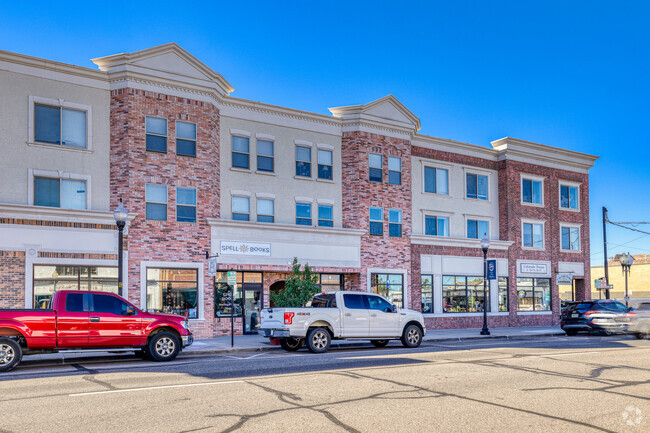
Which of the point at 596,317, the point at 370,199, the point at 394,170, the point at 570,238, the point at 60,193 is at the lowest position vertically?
the point at 596,317

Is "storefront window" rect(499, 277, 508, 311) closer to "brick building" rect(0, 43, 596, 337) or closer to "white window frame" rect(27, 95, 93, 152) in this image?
"brick building" rect(0, 43, 596, 337)

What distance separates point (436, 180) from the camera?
104 ft

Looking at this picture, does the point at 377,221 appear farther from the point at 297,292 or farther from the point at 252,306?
the point at 297,292

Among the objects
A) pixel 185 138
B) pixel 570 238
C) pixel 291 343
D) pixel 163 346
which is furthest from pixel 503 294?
pixel 163 346

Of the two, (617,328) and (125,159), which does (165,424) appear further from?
(617,328)

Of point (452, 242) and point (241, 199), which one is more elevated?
point (241, 199)

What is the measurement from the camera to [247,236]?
2508 centimetres

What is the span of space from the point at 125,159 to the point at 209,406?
15.8m

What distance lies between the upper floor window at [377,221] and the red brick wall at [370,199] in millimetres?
183

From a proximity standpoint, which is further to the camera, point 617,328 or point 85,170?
point 617,328

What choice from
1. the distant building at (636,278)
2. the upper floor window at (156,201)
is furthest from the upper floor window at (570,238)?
the distant building at (636,278)

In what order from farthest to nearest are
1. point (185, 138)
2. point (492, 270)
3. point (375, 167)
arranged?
point (375, 167) < point (492, 270) < point (185, 138)

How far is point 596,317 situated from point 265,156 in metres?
15.3

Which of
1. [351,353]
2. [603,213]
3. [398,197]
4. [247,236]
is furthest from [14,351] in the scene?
[603,213]
